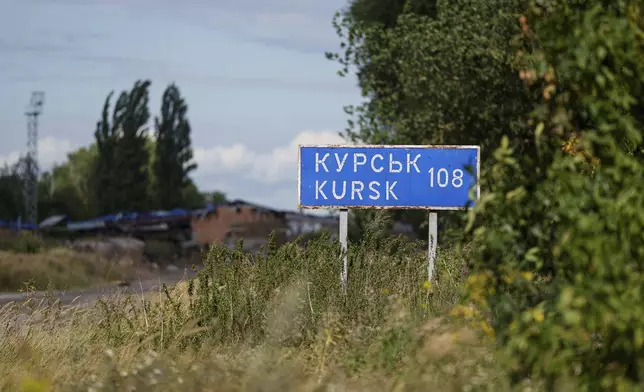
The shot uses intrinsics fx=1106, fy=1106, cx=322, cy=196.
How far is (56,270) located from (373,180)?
23.0 meters

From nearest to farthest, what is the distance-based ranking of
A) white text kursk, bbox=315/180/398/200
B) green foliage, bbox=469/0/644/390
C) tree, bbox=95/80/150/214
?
green foliage, bbox=469/0/644/390 < white text kursk, bbox=315/180/398/200 < tree, bbox=95/80/150/214

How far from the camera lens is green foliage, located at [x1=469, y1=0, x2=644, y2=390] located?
5.88m

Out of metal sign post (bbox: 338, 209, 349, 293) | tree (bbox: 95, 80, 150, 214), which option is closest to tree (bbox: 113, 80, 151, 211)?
tree (bbox: 95, 80, 150, 214)

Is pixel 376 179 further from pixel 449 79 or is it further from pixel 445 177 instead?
pixel 449 79

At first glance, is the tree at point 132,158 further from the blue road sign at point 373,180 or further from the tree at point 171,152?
the blue road sign at point 373,180

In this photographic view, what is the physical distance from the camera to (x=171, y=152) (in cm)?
7794

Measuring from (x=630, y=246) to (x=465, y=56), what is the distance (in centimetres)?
2139

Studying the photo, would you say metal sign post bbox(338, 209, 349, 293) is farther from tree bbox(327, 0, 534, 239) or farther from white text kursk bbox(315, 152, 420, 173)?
tree bbox(327, 0, 534, 239)

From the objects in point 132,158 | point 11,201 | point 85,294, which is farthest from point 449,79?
point 11,201

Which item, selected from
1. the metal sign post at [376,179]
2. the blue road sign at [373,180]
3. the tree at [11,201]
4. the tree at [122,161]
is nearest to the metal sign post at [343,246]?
the metal sign post at [376,179]

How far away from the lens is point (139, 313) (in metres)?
11.9

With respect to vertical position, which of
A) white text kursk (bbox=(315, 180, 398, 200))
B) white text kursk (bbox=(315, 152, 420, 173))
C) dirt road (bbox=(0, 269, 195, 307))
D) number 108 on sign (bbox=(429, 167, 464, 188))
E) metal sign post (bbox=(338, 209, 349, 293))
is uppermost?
white text kursk (bbox=(315, 152, 420, 173))

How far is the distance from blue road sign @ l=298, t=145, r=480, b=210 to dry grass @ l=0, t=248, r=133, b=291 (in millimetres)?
15971

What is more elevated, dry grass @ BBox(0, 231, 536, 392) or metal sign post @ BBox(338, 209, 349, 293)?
metal sign post @ BBox(338, 209, 349, 293)
